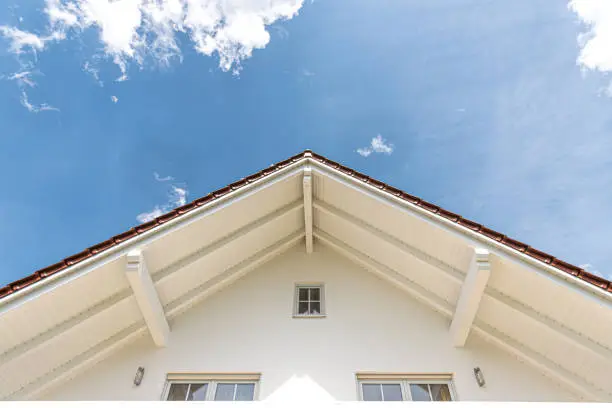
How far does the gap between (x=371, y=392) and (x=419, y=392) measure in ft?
2.45

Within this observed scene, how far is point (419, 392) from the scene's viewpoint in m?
6.04

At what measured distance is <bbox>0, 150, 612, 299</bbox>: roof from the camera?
4937mm

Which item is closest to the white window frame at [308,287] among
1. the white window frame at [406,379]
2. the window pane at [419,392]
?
the white window frame at [406,379]

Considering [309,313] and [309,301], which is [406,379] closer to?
[309,313]

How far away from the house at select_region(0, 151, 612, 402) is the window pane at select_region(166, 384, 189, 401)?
0.07 feet

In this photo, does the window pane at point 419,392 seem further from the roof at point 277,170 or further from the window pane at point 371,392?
the roof at point 277,170

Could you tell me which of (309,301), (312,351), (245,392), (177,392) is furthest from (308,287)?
(177,392)

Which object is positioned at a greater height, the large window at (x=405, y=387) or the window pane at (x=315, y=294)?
the window pane at (x=315, y=294)

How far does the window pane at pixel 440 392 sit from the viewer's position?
597 centimetres

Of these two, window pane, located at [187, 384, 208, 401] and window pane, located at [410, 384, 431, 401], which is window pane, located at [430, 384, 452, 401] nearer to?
window pane, located at [410, 384, 431, 401]

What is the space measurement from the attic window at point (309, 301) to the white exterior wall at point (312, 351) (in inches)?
5.6

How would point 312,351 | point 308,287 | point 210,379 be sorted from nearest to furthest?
point 210,379 < point 312,351 < point 308,287

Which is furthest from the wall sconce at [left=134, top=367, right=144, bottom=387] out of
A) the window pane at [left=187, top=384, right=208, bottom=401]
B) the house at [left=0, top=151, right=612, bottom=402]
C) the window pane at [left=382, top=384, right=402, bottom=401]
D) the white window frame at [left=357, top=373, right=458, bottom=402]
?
the window pane at [left=382, top=384, right=402, bottom=401]

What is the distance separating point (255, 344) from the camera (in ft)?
21.6
